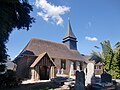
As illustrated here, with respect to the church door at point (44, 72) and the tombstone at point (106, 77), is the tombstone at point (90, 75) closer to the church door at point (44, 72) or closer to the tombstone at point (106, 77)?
the tombstone at point (106, 77)

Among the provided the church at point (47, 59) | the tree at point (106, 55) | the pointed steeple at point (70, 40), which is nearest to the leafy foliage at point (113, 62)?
the tree at point (106, 55)

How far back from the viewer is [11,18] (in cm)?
1490

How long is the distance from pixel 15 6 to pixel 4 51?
433 centimetres

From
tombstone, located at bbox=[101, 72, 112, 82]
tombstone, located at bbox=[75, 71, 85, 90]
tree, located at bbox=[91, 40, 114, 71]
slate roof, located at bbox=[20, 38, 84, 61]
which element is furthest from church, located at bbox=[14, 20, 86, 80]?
tombstone, located at bbox=[75, 71, 85, 90]

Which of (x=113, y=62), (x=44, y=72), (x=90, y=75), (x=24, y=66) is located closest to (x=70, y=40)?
(x=24, y=66)

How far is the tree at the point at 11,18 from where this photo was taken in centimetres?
1312

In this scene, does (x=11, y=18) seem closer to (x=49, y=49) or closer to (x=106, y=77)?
(x=106, y=77)

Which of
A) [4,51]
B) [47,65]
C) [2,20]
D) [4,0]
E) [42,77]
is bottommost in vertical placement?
[42,77]

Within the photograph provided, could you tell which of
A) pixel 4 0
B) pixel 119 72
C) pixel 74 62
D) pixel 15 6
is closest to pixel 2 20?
pixel 4 0

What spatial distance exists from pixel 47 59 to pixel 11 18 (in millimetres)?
10534

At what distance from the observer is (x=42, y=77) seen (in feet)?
83.4

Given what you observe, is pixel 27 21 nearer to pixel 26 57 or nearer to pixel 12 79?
pixel 12 79

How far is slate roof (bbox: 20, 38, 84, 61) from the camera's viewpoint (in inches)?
1144

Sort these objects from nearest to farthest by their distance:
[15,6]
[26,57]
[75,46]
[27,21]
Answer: [15,6]
[27,21]
[26,57]
[75,46]
